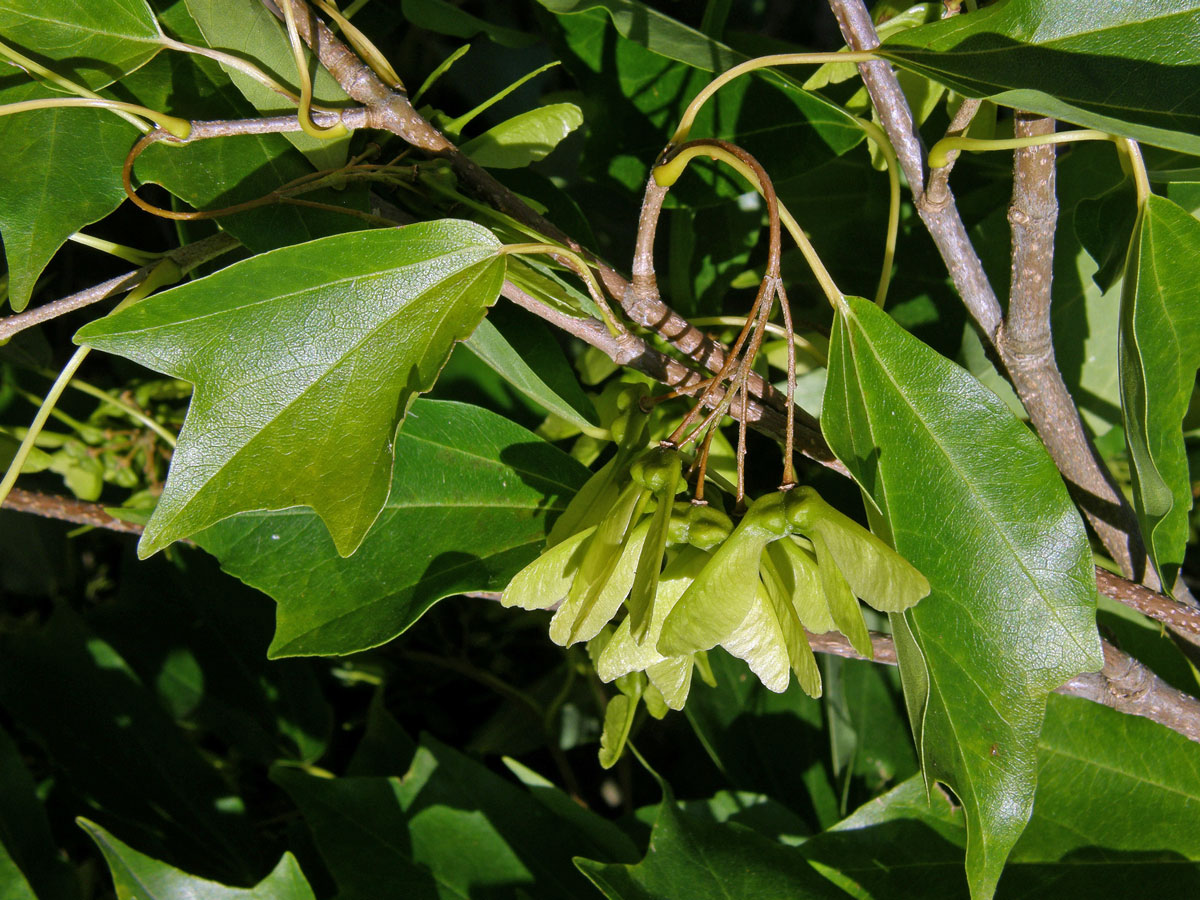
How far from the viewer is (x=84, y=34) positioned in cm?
72

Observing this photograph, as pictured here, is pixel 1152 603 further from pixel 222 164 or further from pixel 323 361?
pixel 222 164

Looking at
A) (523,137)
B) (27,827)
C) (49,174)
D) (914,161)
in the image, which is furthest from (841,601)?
(27,827)

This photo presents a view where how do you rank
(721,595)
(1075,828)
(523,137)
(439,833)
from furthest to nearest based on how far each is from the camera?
1. (439,833)
2. (1075,828)
3. (523,137)
4. (721,595)

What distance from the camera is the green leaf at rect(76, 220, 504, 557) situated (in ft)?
2.09

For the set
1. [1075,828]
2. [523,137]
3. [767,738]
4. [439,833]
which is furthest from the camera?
[767,738]

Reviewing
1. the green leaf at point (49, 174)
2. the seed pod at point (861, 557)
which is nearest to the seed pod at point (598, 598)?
the seed pod at point (861, 557)

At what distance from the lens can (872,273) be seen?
1.07 metres

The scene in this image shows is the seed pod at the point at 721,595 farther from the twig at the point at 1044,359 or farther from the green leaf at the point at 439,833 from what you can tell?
the green leaf at the point at 439,833

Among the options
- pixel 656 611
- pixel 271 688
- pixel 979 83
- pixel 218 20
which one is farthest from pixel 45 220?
pixel 271 688

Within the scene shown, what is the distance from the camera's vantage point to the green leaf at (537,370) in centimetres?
74

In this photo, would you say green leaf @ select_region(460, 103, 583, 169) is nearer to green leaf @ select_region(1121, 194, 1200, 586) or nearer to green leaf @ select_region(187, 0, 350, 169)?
green leaf @ select_region(187, 0, 350, 169)

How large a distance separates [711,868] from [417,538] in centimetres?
46

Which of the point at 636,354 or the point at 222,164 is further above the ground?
the point at 222,164

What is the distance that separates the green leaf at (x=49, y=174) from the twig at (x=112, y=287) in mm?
28
